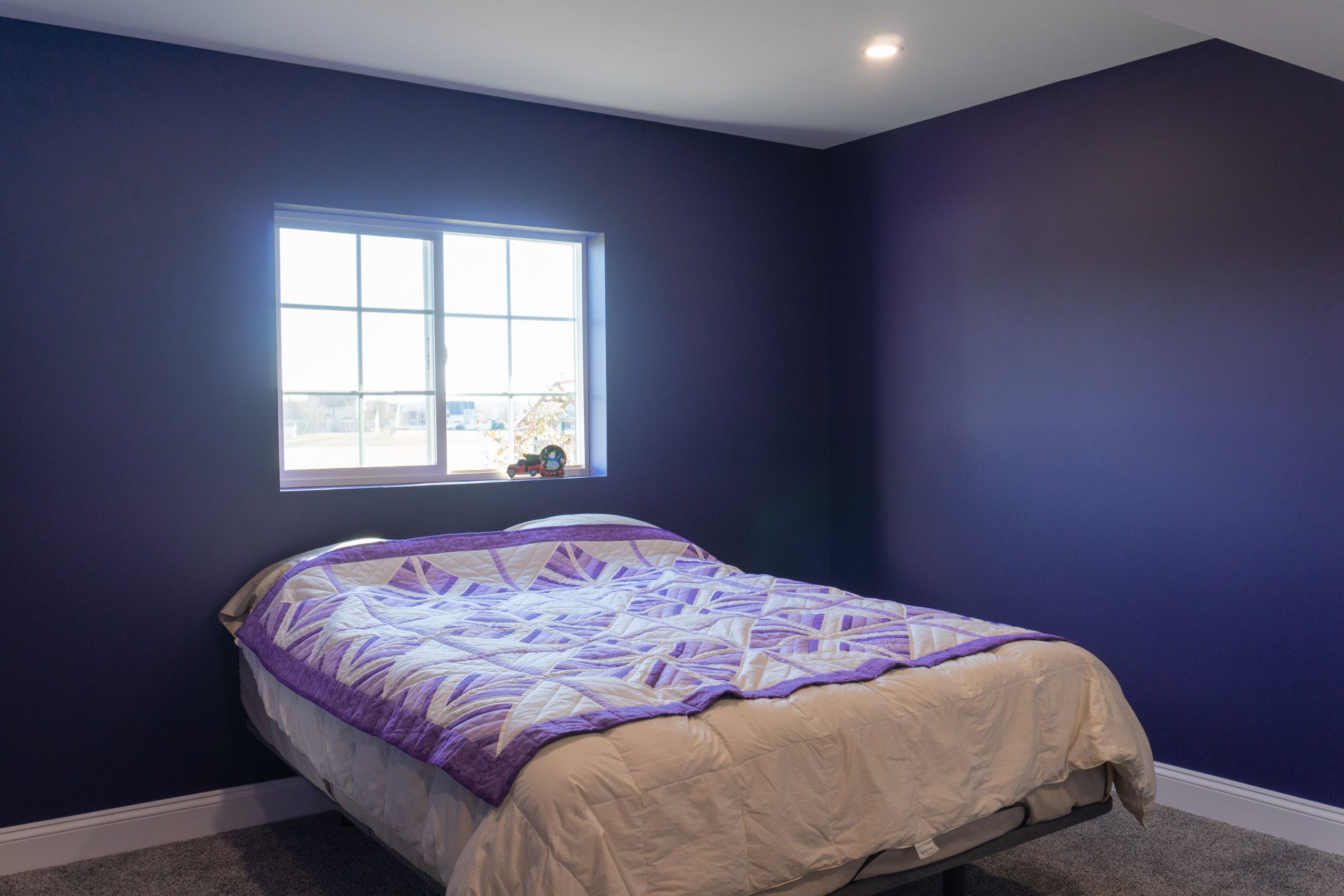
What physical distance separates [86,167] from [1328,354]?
3.65 metres

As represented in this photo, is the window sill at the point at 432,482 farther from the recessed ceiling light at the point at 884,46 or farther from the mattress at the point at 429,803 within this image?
the recessed ceiling light at the point at 884,46

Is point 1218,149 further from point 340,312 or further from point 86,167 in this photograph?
point 86,167

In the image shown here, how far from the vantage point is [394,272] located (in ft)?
11.7

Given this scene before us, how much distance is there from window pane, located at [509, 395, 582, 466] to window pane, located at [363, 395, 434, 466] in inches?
14.4

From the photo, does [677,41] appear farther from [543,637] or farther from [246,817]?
[246,817]

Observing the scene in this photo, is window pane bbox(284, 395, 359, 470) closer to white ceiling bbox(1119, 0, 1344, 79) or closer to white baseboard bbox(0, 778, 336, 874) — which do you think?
white baseboard bbox(0, 778, 336, 874)

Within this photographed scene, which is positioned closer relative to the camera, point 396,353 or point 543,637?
point 543,637

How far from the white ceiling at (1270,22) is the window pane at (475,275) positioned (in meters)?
2.40

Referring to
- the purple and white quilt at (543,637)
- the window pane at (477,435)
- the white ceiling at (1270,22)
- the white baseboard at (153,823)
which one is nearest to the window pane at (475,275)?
the window pane at (477,435)

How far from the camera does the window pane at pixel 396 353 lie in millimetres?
3516

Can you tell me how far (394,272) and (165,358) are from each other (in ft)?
2.73

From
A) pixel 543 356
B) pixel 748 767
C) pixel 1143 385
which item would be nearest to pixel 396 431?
pixel 543 356

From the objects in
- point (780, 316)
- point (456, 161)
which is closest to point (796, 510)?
point (780, 316)

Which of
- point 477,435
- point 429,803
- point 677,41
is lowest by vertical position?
point 429,803
